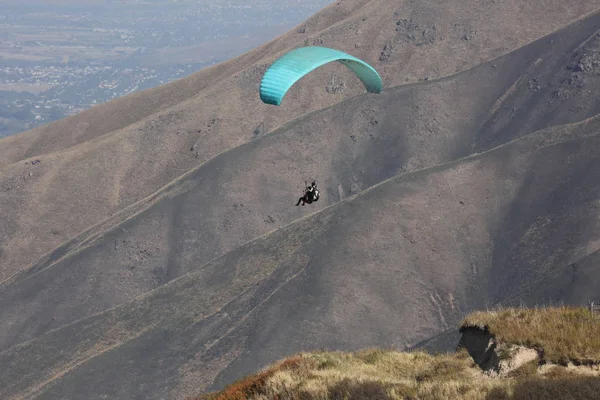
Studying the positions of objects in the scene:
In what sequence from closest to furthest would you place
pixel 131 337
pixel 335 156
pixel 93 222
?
pixel 131 337, pixel 335 156, pixel 93 222

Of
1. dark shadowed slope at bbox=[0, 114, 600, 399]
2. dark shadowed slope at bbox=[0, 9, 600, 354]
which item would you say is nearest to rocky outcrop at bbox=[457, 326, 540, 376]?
dark shadowed slope at bbox=[0, 114, 600, 399]

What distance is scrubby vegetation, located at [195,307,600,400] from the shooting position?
1323 cm

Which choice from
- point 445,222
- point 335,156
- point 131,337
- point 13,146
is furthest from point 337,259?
point 13,146

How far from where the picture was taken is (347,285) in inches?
2982

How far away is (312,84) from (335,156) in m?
24.5

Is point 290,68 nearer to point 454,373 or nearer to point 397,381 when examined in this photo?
point 454,373

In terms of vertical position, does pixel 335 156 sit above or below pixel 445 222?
above

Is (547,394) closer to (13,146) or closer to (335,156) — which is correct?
(335,156)

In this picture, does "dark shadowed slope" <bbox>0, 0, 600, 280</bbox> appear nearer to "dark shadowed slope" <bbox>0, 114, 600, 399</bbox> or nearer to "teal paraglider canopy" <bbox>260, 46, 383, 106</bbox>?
"dark shadowed slope" <bbox>0, 114, 600, 399</bbox>

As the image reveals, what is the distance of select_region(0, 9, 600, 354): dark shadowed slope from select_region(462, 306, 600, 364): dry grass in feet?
281

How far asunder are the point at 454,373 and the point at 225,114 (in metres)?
121

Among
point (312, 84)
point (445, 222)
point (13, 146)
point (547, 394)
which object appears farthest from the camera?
point (13, 146)

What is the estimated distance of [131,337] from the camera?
78.0 metres

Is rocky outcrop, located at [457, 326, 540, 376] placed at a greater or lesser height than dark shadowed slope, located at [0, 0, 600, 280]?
lesser
